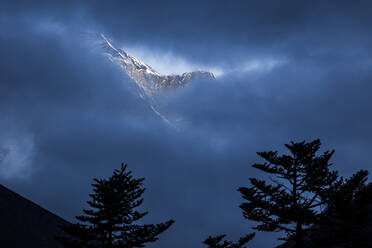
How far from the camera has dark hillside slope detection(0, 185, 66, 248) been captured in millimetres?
55062

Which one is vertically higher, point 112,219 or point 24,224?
point 24,224

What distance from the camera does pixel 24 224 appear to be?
195ft

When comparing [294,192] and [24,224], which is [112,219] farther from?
[24,224]

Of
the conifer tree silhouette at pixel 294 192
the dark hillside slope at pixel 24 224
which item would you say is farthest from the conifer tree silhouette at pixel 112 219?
the dark hillside slope at pixel 24 224

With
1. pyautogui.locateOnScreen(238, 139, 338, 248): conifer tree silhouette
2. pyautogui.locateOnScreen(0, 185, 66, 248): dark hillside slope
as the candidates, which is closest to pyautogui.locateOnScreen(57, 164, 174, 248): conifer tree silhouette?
pyautogui.locateOnScreen(238, 139, 338, 248): conifer tree silhouette

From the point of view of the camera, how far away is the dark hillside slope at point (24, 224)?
55062 mm

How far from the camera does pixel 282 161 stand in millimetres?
24500

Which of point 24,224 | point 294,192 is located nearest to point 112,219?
point 294,192

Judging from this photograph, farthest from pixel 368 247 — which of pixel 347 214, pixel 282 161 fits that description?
pixel 282 161

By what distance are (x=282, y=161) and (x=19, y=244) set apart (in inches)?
1924

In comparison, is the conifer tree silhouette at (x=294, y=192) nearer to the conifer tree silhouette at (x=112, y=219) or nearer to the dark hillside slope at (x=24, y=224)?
the conifer tree silhouette at (x=112, y=219)

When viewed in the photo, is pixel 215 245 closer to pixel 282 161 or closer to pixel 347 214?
pixel 282 161

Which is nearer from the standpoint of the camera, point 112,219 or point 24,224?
point 112,219

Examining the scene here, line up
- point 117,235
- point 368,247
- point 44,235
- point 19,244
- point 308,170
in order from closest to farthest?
point 368,247 → point 308,170 → point 117,235 → point 19,244 → point 44,235
